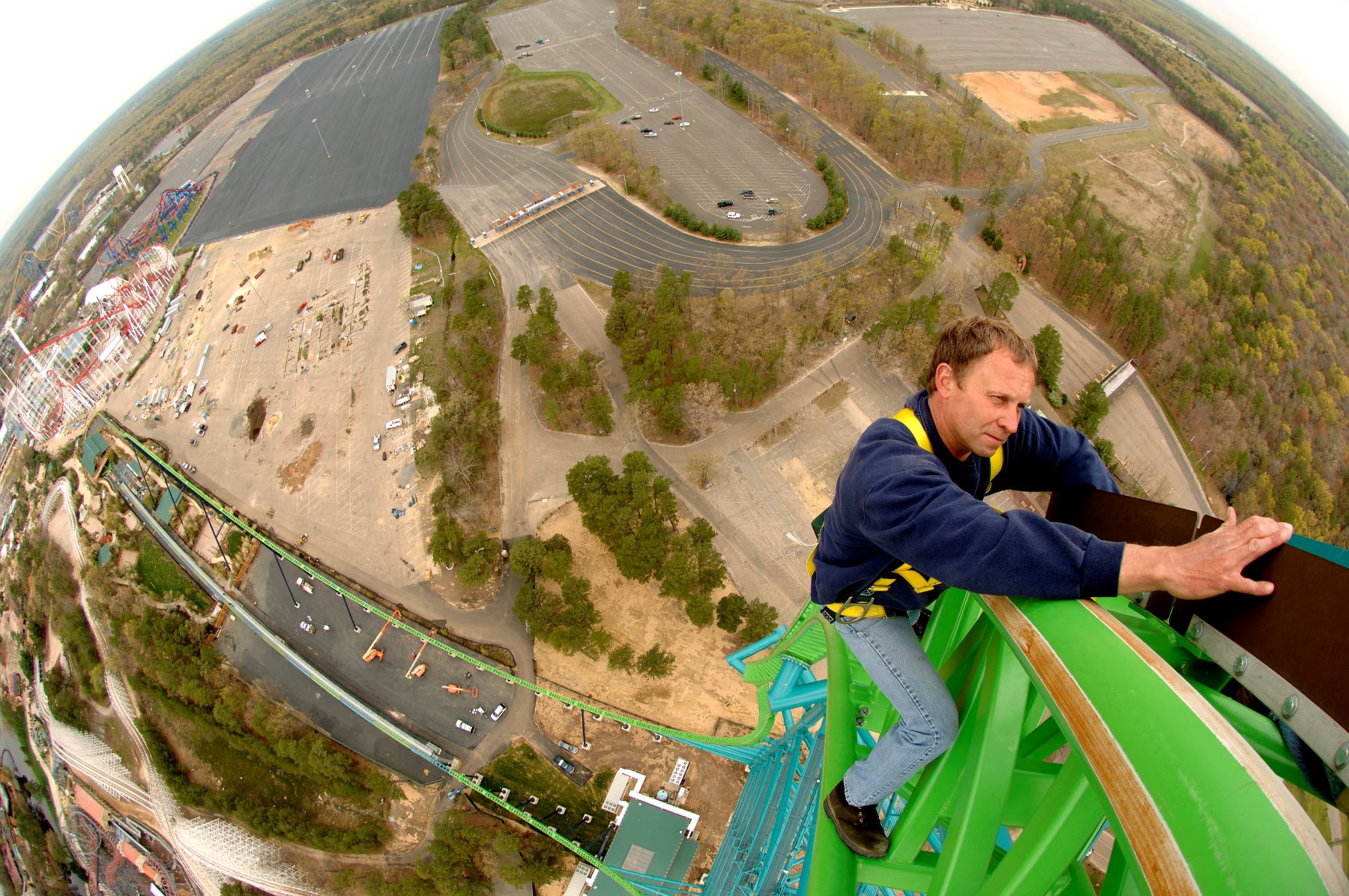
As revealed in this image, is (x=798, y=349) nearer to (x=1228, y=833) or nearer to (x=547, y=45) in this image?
(x=1228, y=833)

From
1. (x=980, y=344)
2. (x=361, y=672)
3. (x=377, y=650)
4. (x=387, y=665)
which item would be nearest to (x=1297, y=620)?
(x=980, y=344)

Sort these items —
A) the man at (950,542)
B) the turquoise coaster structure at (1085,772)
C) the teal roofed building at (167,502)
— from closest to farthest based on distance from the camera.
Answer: the turquoise coaster structure at (1085,772) → the man at (950,542) → the teal roofed building at (167,502)

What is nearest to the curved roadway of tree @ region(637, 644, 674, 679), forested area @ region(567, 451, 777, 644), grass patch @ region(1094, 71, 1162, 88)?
forested area @ region(567, 451, 777, 644)

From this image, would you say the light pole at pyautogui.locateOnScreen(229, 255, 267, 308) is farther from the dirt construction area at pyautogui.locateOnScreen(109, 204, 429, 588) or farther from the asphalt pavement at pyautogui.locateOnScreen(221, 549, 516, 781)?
the asphalt pavement at pyautogui.locateOnScreen(221, 549, 516, 781)

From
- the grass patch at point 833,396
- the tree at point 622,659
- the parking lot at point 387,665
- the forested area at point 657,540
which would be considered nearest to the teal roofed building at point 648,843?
the tree at point 622,659

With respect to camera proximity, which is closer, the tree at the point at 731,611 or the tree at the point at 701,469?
the tree at the point at 731,611

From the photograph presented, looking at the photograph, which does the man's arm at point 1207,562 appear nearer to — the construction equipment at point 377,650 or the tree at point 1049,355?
the construction equipment at point 377,650

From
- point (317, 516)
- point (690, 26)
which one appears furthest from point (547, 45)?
point (317, 516)
